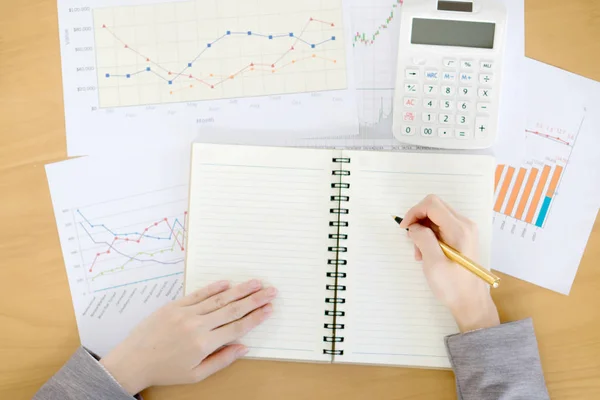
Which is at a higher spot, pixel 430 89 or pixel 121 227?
pixel 430 89

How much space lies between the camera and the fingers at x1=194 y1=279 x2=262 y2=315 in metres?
0.72

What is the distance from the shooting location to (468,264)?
66 centimetres

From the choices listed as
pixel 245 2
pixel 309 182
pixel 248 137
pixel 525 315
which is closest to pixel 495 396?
pixel 525 315

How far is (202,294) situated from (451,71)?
451mm

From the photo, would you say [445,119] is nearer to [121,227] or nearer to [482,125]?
[482,125]

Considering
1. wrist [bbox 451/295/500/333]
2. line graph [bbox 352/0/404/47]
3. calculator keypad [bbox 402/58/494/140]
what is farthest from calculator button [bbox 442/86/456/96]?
wrist [bbox 451/295/500/333]

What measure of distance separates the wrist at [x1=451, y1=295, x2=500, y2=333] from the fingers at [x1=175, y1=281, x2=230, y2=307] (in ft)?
1.00

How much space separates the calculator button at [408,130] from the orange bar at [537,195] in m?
0.19

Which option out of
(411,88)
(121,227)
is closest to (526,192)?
(411,88)

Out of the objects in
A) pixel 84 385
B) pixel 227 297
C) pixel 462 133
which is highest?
pixel 462 133

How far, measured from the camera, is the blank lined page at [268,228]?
29.2 inches

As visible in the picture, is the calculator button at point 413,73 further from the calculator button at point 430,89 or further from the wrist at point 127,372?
the wrist at point 127,372

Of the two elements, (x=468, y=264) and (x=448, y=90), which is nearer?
(x=468, y=264)

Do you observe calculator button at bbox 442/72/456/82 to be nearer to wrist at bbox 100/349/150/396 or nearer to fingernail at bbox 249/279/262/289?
fingernail at bbox 249/279/262/289
